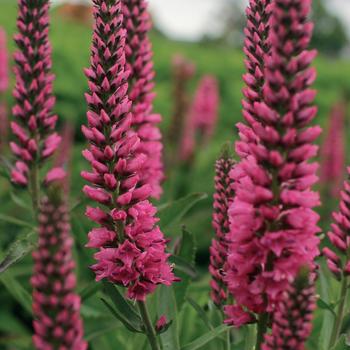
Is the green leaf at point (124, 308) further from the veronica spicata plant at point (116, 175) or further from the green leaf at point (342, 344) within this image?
the green leaf at point (342, 344)

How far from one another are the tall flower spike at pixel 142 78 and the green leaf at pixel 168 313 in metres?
0.84

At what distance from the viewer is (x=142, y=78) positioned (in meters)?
4.55

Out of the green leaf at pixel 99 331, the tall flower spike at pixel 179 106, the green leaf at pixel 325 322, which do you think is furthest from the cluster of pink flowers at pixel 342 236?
the tall flower spike at pixel 179 106

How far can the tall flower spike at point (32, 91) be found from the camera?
421cm

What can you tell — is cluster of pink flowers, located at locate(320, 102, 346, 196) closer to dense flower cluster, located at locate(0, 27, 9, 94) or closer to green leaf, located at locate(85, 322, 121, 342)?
dense flower cluster, located at locate(0, 27, 9, 94)

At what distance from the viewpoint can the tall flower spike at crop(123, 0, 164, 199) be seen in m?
4.40

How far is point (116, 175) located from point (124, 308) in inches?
27.8

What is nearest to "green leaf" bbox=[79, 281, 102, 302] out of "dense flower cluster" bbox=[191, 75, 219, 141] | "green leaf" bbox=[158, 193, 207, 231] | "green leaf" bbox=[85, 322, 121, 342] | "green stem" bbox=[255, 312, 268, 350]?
"green leaf" bbox=[85, 322, 121, 342]

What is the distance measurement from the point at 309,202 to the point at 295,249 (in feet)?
0.68

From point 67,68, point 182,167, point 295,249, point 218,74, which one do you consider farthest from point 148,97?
point 218,74

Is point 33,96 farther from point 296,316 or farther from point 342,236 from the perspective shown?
point 296,316

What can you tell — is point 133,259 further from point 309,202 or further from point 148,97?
point 148,97

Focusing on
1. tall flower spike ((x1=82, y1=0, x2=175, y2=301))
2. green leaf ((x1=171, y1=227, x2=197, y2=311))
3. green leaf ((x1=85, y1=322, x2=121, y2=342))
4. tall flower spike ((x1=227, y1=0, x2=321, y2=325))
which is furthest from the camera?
green leaf ((x1=85, y1=322, x2=121, y2=342))

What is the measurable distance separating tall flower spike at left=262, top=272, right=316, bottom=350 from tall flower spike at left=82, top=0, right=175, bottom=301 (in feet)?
2.89
